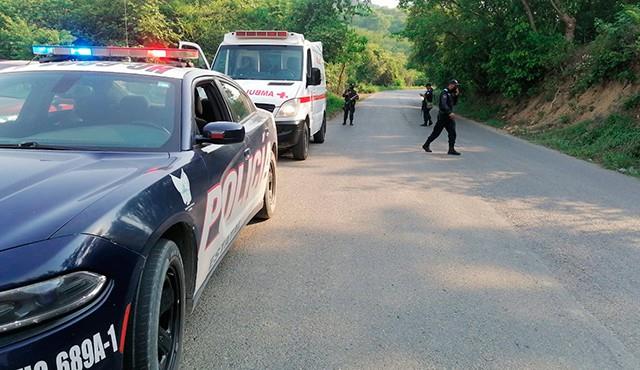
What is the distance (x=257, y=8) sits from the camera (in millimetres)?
27156

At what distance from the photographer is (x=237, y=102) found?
199 inches

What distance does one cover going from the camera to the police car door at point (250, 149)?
449 centimetres

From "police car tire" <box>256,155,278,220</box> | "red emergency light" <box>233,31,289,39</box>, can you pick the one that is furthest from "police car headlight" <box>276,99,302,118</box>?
"police car tire" <box>256,155,278,220</box>

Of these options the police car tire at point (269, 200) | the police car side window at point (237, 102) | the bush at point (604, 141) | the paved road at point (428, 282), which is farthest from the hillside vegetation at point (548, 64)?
the police car side window at point (237, 102)

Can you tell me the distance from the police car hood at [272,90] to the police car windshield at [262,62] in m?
0.34

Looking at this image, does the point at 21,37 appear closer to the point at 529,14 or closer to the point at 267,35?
the point at 267,35

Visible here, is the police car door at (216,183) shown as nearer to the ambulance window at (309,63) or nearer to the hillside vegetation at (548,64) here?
the ambulance window at (309,63)

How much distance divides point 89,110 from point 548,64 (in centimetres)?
2136

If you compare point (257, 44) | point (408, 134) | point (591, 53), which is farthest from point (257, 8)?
point (257, 44)

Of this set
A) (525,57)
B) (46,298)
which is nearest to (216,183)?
(46,298)

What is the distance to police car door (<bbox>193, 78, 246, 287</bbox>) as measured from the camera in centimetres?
335

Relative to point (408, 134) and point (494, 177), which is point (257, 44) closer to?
point (494, 177)

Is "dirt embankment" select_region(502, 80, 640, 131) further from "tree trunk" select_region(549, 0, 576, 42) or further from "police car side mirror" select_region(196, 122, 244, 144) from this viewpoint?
"police car side mirror" select_region(196, 122, 244, 144)

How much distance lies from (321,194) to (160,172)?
15.0 ft
